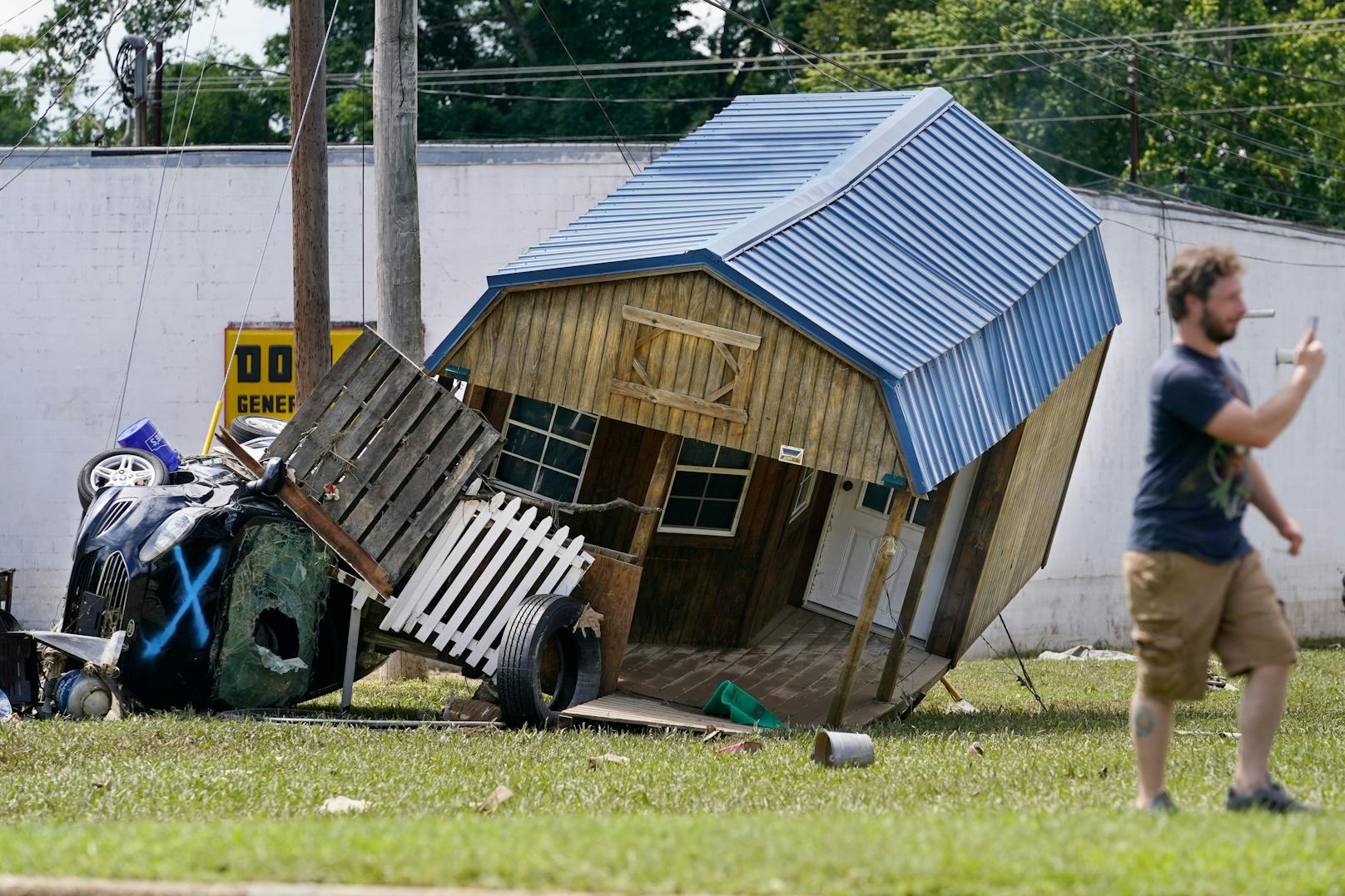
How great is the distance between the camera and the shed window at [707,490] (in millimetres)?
14172

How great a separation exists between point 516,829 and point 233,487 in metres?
6.53

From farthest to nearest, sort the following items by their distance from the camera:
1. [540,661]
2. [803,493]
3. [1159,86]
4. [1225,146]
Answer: [1159,86] → [1225,146] → [803,493] → [540,661]

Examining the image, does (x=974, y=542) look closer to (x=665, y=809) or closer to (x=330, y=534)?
(x=330, y=534)

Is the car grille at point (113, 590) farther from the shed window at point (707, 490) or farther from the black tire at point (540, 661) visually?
the shed window at point (707, 490)

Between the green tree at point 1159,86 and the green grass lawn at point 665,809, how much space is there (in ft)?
101

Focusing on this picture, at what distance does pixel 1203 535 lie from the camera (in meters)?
5.99

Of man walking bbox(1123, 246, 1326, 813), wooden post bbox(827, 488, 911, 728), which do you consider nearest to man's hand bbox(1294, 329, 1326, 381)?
man walking bbox(1123, 246, 1326, 813)

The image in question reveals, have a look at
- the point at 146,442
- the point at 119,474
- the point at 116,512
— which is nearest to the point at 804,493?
the point at 146,442

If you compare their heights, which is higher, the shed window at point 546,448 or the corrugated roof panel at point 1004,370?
the corrugated roof panel at point 1004,370

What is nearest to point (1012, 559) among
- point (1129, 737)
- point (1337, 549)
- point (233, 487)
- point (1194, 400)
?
point (1129, 737)

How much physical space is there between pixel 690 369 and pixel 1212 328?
591 centimetres

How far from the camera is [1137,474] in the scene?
24.3 metres

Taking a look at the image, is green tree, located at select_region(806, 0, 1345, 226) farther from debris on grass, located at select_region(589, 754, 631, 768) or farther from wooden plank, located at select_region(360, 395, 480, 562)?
debris on grass, located at select_region(589, 754, 631, 768)

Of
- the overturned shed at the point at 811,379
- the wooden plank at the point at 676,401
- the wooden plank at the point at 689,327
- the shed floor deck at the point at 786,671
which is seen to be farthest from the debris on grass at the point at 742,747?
the wooden plank at the point at 689,327
